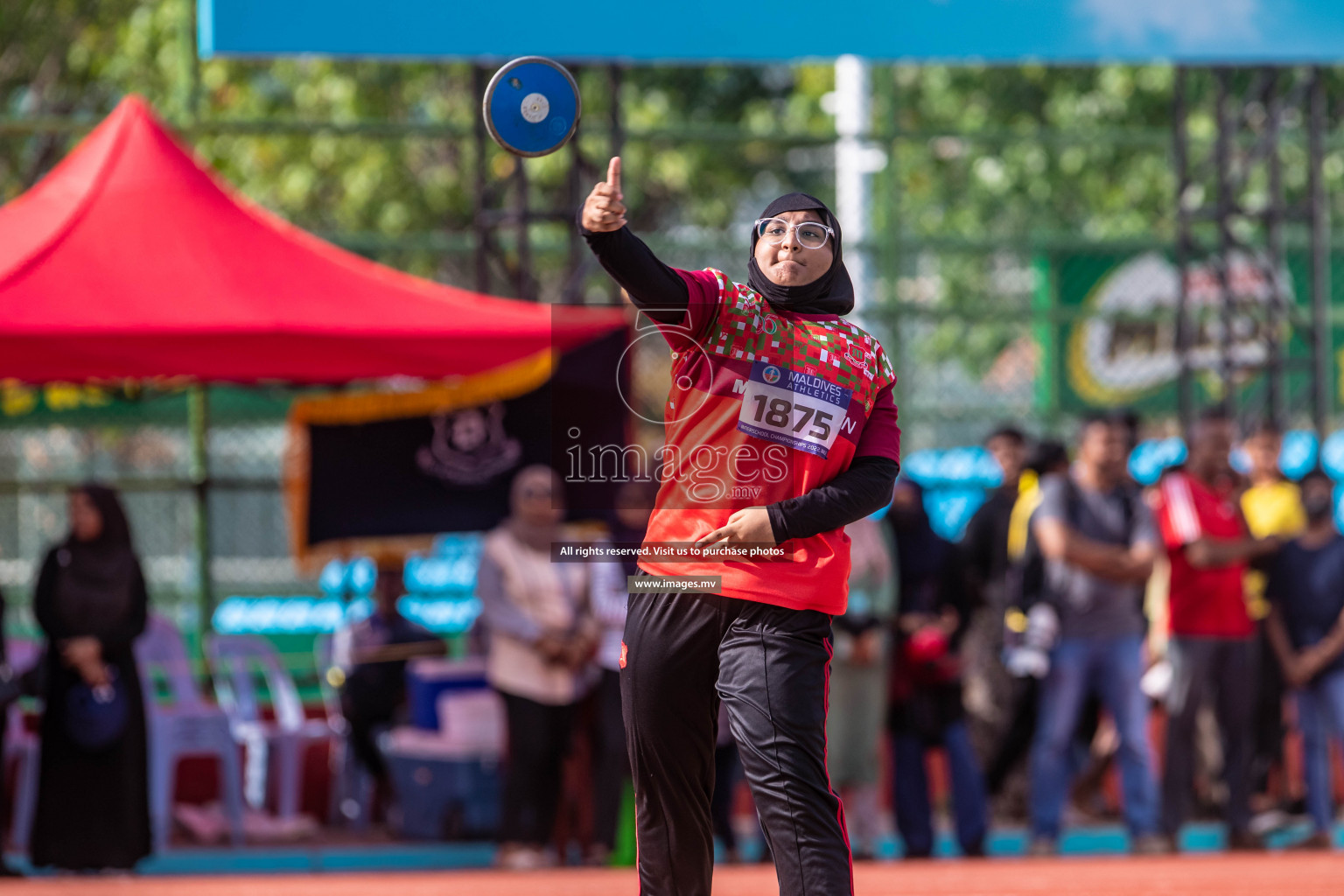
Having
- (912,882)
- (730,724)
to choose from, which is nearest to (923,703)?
(912,882)

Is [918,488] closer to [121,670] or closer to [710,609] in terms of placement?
[121,670]

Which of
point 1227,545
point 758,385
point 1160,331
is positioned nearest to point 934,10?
point 1227,545

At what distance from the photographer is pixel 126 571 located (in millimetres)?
8086

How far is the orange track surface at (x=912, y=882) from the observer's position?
23.5ft

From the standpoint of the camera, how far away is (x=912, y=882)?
744 centimetres

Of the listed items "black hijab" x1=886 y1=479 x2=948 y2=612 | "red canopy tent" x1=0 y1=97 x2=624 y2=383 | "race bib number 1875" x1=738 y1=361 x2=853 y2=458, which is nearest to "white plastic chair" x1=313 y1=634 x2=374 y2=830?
"red canopy tent" x1=0 y1=97 x2=624 y2=383

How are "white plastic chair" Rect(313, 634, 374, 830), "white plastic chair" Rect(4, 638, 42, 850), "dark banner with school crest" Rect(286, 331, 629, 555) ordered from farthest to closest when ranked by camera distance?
"white plastic chair" Rect(313, 634, 374, 830), "dark banner with school crest" Rect(286, 331, 629, 555), "white plastic chair" Rect(4, 638, 42, 850)

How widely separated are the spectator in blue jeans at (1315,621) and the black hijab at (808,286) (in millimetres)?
5737

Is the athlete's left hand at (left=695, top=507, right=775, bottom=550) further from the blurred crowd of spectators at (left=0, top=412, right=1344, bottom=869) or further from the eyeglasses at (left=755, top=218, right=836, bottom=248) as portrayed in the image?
the blurred crowd of spectators at (left=0, top=412, right=1344, bottom=869)

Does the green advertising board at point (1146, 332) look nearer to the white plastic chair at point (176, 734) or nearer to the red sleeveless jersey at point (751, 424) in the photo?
the white plastic chair at point (176, 734)

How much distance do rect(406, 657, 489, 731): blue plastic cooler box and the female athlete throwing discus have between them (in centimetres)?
514

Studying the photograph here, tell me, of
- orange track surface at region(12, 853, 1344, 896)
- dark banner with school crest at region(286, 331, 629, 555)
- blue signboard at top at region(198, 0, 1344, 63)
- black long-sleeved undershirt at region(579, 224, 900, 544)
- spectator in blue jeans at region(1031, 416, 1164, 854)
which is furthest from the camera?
dark banner with school crest at region(286, 331, 629, 555)

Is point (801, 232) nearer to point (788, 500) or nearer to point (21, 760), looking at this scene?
point (788, 500)

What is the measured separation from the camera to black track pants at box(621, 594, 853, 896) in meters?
3.82
